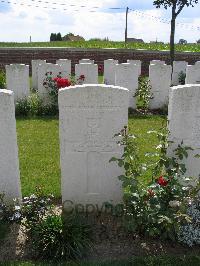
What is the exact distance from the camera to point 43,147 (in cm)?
767

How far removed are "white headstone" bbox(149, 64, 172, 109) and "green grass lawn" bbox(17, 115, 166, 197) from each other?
0.94 m

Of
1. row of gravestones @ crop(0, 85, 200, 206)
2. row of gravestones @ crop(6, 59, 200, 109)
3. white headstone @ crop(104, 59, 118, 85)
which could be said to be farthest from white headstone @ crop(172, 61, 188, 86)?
row of gravestones @ crop(0, 85, 200, 206)

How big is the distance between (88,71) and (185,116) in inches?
268

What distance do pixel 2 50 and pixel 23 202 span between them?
1581 cm

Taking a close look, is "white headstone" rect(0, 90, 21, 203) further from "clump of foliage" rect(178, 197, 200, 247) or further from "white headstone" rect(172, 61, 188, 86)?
"white headstone" rect(172, 61, 188, 86)

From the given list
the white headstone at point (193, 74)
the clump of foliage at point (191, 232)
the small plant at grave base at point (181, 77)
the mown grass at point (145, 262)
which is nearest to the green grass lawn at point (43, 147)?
the clump of foliage at point (191, 232)

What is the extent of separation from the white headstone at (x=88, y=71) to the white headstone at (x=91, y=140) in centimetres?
653

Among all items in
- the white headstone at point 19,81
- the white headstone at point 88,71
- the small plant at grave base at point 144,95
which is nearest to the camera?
the white headstone at point 19,81

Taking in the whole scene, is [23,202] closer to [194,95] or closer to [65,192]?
[65,192]

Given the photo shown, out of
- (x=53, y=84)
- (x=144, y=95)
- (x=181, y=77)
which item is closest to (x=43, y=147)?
(x=53, y=84)

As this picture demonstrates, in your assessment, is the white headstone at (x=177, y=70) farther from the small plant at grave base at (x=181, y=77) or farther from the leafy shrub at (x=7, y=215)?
the leafy shrub at (x=7, y=215)

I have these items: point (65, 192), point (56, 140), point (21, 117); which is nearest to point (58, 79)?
point (21, 117)

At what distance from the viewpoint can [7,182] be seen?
16.1 ft

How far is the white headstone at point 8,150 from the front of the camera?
4.58 meters
